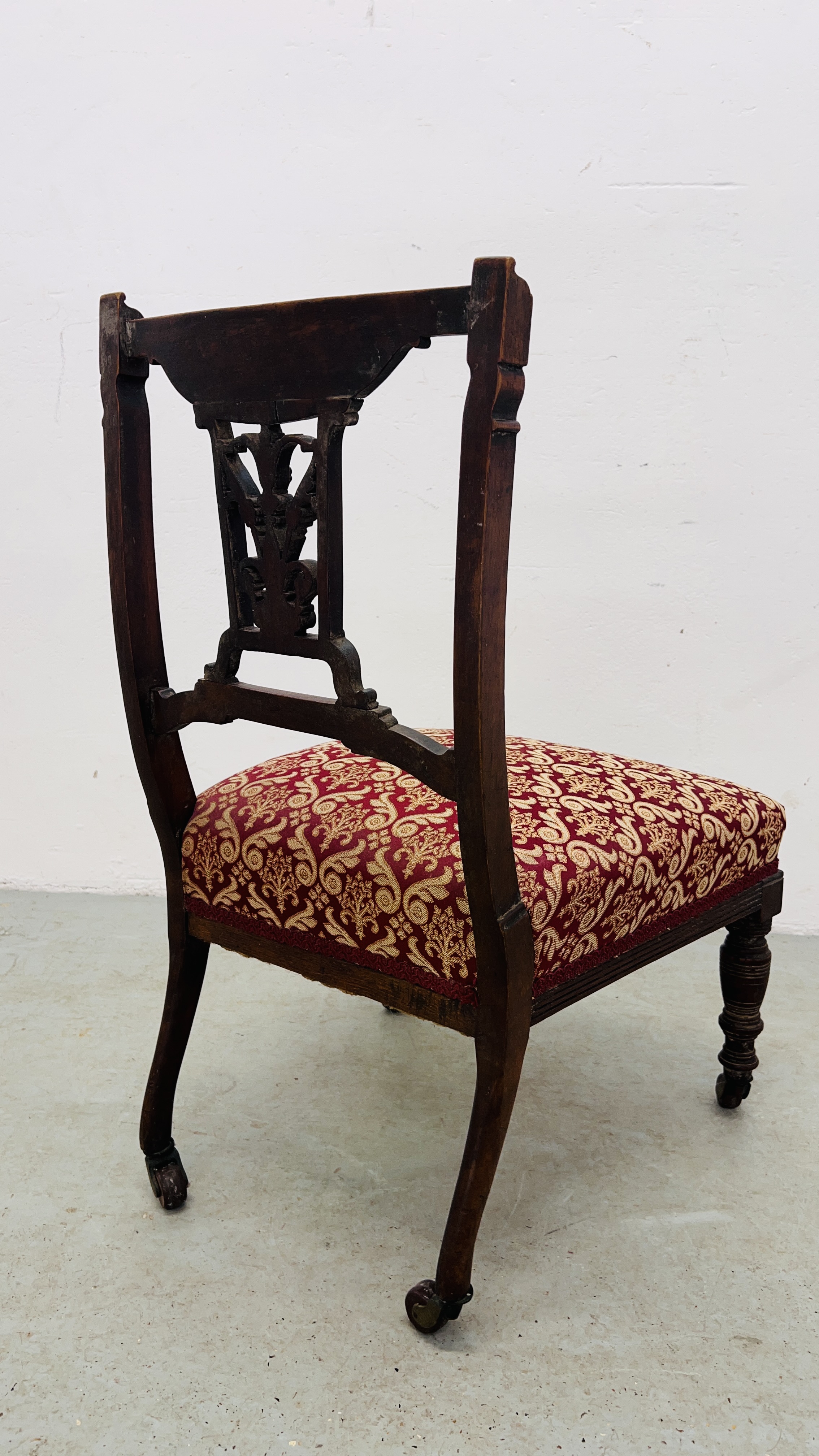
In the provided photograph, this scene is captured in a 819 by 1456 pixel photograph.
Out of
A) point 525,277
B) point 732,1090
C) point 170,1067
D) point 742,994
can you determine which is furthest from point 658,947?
point 525,277

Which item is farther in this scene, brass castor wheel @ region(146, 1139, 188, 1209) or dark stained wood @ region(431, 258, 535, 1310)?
brass castor wheel @ region(146, 1139, 188, 1209)

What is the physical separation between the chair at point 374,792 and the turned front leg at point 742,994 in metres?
0.17

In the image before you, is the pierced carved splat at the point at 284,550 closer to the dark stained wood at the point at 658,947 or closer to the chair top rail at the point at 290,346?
the chair top rail at the point at 290,346

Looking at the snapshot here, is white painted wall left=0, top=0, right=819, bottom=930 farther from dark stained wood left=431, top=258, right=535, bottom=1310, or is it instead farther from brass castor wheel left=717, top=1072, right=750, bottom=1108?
→ dark stained wood left=431, top=258, right=535, bottom=1310

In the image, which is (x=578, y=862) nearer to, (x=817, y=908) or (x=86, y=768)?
(x=817, y=908)

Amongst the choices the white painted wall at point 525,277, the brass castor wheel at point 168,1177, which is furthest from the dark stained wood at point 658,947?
the white painted wall at point 525,277

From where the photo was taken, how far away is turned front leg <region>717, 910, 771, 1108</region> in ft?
5.60

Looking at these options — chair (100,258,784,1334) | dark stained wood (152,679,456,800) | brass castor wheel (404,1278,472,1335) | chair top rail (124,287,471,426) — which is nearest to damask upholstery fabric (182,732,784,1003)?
chair (100,258,784,1334)

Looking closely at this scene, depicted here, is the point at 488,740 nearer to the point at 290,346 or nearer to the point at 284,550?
the point at 284,550

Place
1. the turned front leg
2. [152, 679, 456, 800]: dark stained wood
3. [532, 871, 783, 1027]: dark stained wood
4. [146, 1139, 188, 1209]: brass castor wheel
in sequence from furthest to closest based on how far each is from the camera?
the turned front leg, [146, 1139, 188, 1209]: brass castor wheel, [532, 871, 783, 1027]: dark stained wood, [152, 679, 456, 800]: dark stained wood

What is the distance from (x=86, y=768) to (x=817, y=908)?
1821mm

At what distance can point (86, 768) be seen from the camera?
291 centimetres

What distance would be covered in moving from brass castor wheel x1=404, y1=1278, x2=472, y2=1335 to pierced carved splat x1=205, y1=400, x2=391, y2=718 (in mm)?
655

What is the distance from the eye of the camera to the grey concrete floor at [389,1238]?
1.20m
